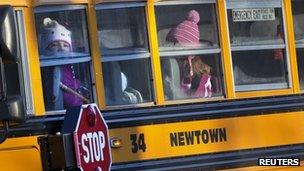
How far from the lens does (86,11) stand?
452cm

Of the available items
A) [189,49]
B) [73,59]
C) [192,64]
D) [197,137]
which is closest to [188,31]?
[189,49]

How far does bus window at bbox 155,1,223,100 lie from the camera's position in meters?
4.79

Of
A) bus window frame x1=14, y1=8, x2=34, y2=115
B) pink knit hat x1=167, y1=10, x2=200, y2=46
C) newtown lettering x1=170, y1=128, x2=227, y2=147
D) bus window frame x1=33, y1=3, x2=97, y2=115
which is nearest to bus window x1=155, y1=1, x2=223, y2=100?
pink knit hat x1=167, y1=10, x2=200, y2=46

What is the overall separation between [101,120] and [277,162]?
1.46 metres

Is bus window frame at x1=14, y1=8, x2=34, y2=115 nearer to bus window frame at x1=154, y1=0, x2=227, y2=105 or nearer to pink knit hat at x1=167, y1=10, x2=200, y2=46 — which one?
bus window frame at x1=154, y1=0, x2=227, y2=105

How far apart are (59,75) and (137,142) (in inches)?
25.2

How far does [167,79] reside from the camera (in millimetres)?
4785

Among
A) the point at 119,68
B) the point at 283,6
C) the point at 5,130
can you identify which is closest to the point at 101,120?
the point at 119,68

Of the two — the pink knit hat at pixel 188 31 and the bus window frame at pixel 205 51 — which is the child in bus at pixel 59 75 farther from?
the pink knit hat at pixel 188 31

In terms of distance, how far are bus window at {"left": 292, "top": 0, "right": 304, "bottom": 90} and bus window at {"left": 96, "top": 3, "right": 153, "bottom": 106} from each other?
1.27 meters

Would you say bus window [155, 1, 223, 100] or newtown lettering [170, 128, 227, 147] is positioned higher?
bus window [155, 1, 223, 100]

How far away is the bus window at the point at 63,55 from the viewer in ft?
14.4

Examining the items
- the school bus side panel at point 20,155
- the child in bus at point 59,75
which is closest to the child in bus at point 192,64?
the child in bus at point 59,75

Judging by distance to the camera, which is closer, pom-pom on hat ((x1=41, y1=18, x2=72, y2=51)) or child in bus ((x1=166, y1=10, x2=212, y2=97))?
pom-pom on hat ((x1=41, y1=18, x2=72, y2=51))
